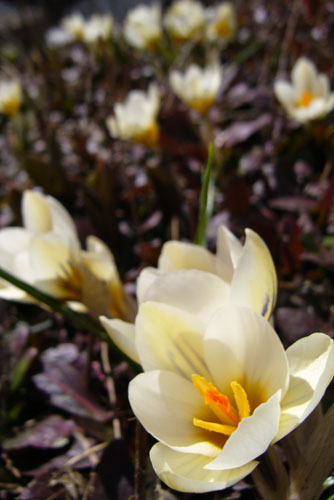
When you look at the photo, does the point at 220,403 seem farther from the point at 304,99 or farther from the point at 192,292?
the point at 304,99

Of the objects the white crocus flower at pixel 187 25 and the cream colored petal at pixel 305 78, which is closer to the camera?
the cream colored petal at pixel 305 78

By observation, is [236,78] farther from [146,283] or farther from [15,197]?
[146,283]

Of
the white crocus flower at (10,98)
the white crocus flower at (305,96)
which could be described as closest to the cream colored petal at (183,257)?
the white crocus flower at (305,96)

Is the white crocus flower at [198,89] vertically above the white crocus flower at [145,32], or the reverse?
the white crocus flower at [145,32]

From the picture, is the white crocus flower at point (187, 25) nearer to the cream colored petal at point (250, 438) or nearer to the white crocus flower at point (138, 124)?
the white crocus flower at point (138, 124)

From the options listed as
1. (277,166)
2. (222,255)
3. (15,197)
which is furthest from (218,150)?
(222,255)

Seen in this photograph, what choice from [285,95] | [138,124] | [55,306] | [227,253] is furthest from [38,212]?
[285,95]
